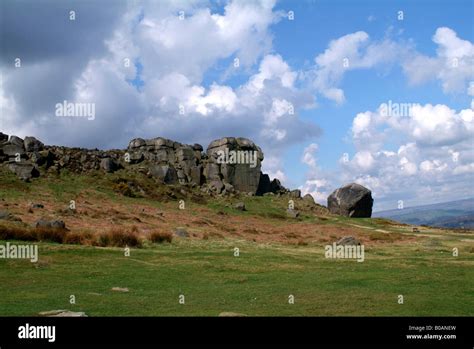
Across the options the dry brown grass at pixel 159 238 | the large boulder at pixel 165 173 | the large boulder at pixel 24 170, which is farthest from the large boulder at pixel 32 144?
the dry brown grass at pixel 159 238

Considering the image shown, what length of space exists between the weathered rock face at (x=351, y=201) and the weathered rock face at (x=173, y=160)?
17482 millimetres

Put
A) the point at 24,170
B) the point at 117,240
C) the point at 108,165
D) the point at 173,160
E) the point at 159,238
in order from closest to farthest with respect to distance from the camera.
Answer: the point at 117,240 → the point at 159,238 → the point at 24,170 → the point at 108,165 → the point at 173,160

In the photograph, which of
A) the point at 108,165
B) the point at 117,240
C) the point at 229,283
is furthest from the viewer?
the point at 108,165

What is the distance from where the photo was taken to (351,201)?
90938mm

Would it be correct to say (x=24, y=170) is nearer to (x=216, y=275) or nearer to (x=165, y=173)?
(x=165, y=173)

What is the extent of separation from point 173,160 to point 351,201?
36.4 meters

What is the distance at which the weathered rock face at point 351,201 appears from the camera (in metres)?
90.8

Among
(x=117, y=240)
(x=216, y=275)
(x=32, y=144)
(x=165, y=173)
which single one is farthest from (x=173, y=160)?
(x=216, y=275)

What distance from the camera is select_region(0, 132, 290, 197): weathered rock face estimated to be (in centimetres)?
8181

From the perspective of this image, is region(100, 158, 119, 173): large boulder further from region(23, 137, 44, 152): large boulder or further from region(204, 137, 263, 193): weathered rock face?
region(204, 137, 263, 193): weathered rock face
